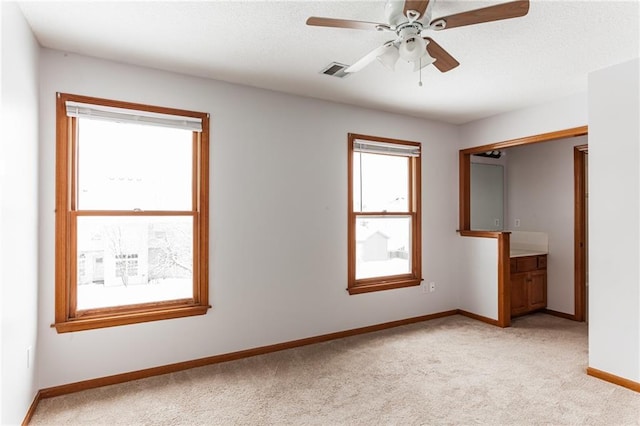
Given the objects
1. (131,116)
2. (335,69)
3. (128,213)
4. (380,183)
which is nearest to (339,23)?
(335,69)

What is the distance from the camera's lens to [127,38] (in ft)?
8.36

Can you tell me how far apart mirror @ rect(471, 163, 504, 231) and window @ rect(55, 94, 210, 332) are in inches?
148

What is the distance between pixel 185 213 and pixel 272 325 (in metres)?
1.32

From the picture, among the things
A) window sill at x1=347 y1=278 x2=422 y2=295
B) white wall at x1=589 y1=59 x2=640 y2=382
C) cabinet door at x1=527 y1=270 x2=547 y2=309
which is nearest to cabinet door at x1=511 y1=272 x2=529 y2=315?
cabinet door at x1=527 y1=270 x2=547 y2=309

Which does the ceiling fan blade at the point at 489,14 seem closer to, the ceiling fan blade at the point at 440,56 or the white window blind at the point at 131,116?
the ceiling fan blade at the point at 440,56

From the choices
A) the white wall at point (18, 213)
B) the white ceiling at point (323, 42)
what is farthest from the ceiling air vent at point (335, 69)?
the white wall at point (18, 213)

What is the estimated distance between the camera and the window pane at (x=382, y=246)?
427cm

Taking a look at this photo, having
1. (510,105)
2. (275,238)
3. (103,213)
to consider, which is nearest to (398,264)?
(275,238)

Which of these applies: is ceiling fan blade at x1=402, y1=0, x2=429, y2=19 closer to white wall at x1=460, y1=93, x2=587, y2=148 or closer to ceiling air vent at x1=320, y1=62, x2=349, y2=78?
ceiling air vent at x1=320, y1=62, x2=349, y2=78

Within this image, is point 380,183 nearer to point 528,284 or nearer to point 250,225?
point 250,225

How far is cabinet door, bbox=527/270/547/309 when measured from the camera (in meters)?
4.87

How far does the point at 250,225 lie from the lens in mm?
3492

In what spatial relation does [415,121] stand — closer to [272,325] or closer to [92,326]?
[272,325]

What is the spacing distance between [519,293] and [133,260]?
4365 mm
